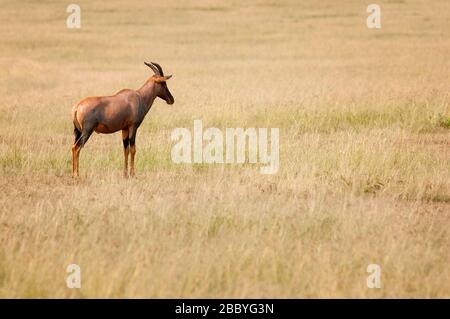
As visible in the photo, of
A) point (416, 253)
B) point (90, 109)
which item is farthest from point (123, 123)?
point (416, 253)

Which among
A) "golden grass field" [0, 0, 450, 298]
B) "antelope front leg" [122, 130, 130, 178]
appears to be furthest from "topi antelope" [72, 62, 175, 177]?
"golden grass field" [0, 0, 450, 298]

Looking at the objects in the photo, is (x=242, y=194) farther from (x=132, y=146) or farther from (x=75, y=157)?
(x=75, y=157)

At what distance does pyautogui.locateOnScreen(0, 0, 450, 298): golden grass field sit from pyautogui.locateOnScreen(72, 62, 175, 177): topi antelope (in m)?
0.61

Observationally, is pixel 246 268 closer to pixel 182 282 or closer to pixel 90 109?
pixel 182 282

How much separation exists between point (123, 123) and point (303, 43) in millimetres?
29379

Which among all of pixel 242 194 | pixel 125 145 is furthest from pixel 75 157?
pixel 242 194

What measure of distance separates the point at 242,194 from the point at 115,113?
2099 millimetres

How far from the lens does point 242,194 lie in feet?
29.2

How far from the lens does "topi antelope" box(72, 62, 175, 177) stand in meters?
9.40

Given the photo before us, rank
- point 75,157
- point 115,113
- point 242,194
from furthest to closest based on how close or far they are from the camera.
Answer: point 75,157 < point 115,113 < point 242,194

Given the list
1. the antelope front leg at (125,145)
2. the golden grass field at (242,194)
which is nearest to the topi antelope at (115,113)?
the antelope front leg at (125,145)

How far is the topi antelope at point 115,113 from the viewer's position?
9398 mm

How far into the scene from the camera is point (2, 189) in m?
9.27

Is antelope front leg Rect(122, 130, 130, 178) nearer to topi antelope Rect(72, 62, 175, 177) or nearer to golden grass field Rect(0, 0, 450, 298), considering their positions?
topi antelope Rect(72, 62, 175, 177)
